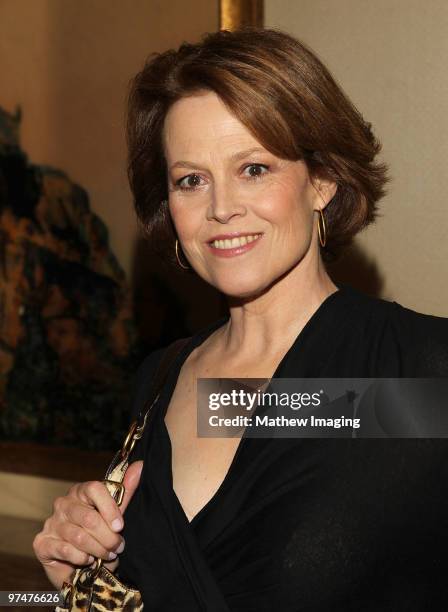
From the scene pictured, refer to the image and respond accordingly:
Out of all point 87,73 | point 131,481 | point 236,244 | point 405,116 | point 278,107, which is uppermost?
point 87,73

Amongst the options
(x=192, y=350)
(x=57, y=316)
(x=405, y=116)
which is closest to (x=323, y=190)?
(x=192, y=350)

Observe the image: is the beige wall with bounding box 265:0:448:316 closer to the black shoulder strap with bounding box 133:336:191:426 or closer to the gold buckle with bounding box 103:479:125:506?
the black shoulder strap with bounding box 133:336:191:426

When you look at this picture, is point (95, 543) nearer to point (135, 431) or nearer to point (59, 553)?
point (59, 553)

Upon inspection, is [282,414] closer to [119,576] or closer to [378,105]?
[119,576]

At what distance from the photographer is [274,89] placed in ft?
6.89

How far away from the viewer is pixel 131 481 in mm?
2145

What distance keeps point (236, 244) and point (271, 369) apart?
1.06 ft

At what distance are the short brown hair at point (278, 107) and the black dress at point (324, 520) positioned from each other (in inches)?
14.3

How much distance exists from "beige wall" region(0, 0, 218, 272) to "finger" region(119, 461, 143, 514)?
265cm

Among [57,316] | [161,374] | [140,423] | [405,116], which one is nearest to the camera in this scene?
[140,423]

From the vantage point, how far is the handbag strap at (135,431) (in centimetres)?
213

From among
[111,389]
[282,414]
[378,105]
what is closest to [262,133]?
[282,414]

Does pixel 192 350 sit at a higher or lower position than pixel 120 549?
higher

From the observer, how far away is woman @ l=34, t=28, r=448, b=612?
193 centimetres
